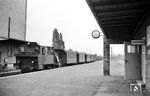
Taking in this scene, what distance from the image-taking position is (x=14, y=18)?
3538cm

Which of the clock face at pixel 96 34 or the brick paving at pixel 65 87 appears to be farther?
the clock face at pixel 96 34

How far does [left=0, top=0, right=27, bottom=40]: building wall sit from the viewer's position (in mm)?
32125

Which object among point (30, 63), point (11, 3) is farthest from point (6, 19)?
point (30, 63)

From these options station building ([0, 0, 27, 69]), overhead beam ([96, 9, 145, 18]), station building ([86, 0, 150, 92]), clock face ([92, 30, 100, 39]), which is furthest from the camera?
station building ([0, 0, 27, 69])

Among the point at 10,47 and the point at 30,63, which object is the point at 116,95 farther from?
the point at 30,63

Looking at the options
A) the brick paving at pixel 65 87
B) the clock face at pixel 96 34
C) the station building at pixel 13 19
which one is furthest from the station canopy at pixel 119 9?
the station building at pixel 13 19

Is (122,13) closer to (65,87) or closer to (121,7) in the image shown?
(121,7)

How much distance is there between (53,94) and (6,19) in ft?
91.3

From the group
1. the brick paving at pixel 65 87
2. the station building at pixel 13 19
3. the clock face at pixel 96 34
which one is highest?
the station building at pixel 13 19

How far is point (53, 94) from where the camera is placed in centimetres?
793

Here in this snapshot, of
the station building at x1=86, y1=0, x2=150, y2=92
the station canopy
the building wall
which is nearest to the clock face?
the station building at x1=86, y1=0, x2=150, y2=92

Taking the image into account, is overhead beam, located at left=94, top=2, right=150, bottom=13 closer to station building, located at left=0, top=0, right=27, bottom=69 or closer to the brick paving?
the brick paving

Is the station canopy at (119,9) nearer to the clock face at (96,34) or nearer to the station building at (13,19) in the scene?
the clock face at (96,34)

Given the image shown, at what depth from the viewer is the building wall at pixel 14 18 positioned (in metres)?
32.1
